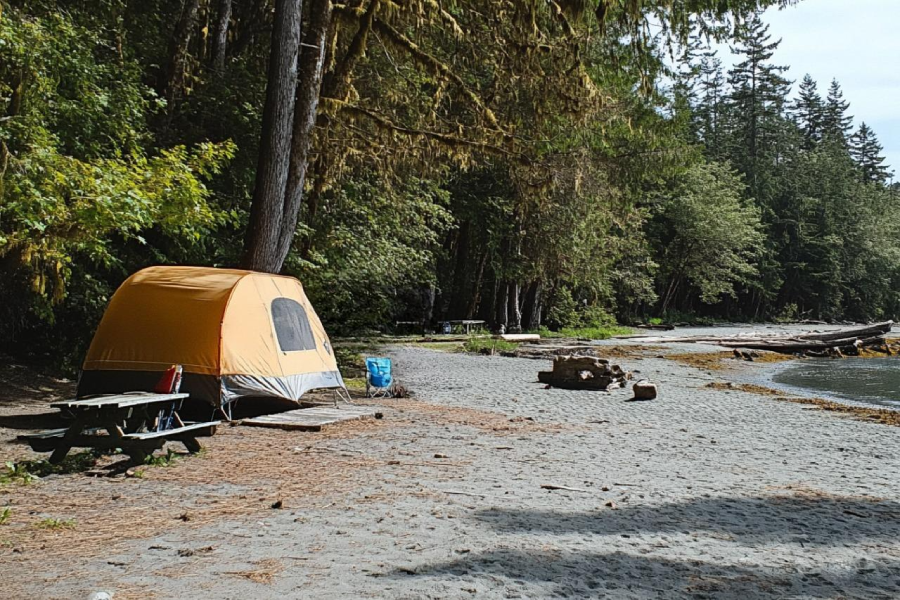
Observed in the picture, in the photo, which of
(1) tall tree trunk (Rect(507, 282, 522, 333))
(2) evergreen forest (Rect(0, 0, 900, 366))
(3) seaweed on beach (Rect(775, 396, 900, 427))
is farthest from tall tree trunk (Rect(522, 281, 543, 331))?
(3) seaweed on beach (Rect(775, 396, 900, 427))

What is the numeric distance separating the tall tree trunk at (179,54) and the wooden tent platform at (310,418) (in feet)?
25.0

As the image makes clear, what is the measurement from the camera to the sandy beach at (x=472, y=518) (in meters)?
4.47

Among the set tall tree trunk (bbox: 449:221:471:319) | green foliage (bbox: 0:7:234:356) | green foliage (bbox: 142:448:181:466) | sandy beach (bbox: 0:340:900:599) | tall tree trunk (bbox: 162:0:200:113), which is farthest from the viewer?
tall tree trunk (bbox: 449:221:471:319)

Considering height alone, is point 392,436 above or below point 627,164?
below

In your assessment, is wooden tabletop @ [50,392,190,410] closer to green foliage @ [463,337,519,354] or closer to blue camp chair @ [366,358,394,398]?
blue camp chair @ [366,358,394,398]

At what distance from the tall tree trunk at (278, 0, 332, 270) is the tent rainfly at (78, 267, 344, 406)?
5.42ft

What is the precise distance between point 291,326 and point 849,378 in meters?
19.3

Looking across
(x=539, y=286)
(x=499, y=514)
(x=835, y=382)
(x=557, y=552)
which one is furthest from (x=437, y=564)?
(x=539, y=286)

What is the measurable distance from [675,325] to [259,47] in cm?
4123

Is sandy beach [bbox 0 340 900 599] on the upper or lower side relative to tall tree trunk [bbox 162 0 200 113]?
lower

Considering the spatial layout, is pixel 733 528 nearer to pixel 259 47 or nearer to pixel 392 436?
pixel 392 436

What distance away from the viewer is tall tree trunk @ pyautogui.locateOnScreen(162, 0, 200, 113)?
1547cm

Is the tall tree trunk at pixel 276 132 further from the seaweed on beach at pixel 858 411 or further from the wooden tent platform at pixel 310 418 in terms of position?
the seaweed on beach at pixel 858 411

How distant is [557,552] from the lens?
16.6ft
